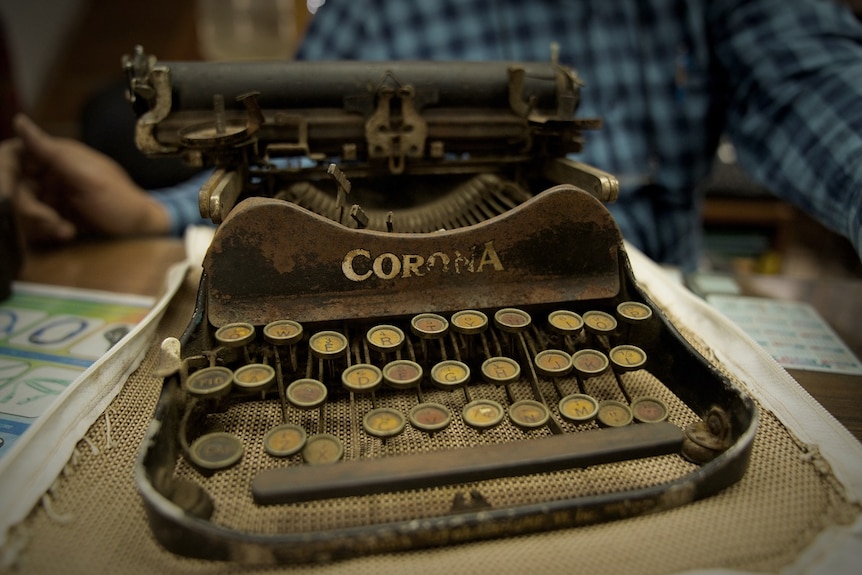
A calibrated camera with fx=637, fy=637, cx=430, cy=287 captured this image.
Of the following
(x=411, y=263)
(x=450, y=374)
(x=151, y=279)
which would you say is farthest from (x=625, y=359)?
(x=151, y=279)

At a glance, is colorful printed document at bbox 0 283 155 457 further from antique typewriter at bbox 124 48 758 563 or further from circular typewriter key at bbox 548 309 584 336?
circular typewriter key at bbox 548 309 584 336

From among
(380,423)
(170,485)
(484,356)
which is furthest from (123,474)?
(484,356)

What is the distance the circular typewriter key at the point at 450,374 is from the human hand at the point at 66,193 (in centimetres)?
167

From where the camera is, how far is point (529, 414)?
1.06m

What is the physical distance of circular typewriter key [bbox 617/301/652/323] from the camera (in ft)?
3.97

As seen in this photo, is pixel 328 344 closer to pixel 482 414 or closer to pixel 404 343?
pixel 404 343

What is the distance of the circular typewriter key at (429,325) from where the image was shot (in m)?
1.16

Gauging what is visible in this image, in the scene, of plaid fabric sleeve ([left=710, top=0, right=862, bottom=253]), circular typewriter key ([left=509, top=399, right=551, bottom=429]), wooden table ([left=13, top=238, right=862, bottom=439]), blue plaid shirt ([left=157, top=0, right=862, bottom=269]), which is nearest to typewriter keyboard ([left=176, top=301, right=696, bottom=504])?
circular typewriter key ([left=509, top=399, right=551, bottom=429])

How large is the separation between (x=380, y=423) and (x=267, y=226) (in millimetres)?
398

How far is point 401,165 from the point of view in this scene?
1.57 m

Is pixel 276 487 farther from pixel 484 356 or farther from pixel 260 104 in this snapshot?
pixel 260 104

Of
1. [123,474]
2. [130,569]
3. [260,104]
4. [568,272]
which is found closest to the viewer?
[130,569]

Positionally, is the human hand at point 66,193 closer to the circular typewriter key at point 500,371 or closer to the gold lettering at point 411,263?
the gold lettering at point 411,263

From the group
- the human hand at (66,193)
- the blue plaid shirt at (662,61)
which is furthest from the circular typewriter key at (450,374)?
the human hand at (66,193)
